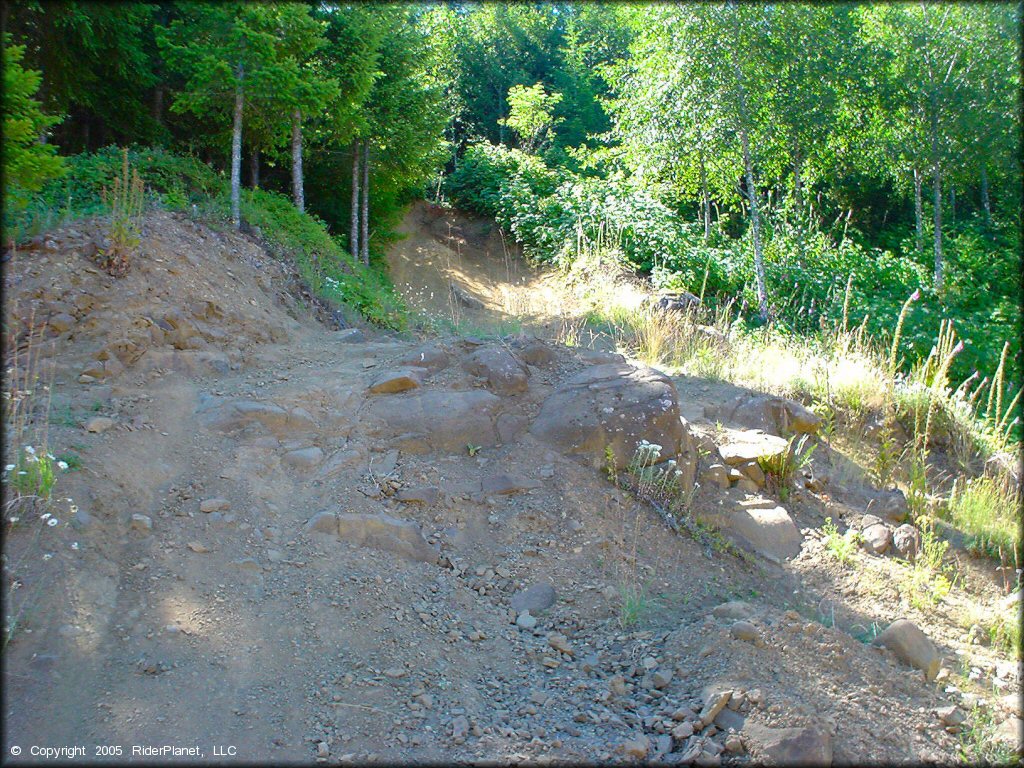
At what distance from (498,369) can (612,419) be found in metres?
0.96

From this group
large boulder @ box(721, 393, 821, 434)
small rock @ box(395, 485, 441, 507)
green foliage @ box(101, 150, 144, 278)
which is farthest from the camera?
large boulder @ box(721, 393, 821, 434)

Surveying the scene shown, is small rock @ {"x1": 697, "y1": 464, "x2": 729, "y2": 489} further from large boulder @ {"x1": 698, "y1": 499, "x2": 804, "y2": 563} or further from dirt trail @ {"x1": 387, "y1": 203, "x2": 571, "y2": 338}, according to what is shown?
dirt trail @ {"x1": 387, "y1": 203, "x2": 571, "y2": 338}

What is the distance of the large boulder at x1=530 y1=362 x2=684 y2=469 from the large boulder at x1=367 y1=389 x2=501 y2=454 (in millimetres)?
400

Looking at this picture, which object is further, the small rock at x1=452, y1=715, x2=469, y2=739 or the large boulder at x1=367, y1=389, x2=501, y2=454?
the large boulder at x1=367, y1=389, x2=501, y2=454

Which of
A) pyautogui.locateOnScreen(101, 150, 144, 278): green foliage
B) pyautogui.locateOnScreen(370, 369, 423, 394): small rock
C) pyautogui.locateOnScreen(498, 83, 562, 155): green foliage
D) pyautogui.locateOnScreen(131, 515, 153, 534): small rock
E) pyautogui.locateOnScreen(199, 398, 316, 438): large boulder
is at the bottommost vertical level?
pyautogui.locateOnScreen(131, 515, 153, 534): small rock

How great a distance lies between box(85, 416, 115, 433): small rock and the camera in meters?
4.34

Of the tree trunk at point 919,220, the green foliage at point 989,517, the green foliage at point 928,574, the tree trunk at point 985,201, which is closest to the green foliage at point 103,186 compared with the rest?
the green foliage at point 928,574

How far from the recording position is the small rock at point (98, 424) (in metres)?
4.34

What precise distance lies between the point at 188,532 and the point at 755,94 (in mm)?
12809

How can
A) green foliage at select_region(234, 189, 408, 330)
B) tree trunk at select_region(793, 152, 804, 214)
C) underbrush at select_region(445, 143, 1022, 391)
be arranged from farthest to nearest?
tree trunk at select_region(793, 152, 804, 214) → underbrush at select_region(445, 143, 1022, 391) → green foliage at select_region(234, 189, 408, 330)

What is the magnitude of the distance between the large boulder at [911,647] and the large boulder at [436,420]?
2.68 metres

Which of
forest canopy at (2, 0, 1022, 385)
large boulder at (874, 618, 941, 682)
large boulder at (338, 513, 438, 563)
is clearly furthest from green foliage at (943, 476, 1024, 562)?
forest canopy at (2, 0, 1022, 385)

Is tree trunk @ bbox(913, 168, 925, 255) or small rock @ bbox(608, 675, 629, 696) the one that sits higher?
tree trunk @ bbox(913, 168, 925, 255)

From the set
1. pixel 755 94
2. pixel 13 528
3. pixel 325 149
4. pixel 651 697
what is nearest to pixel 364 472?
pixel 13 528
